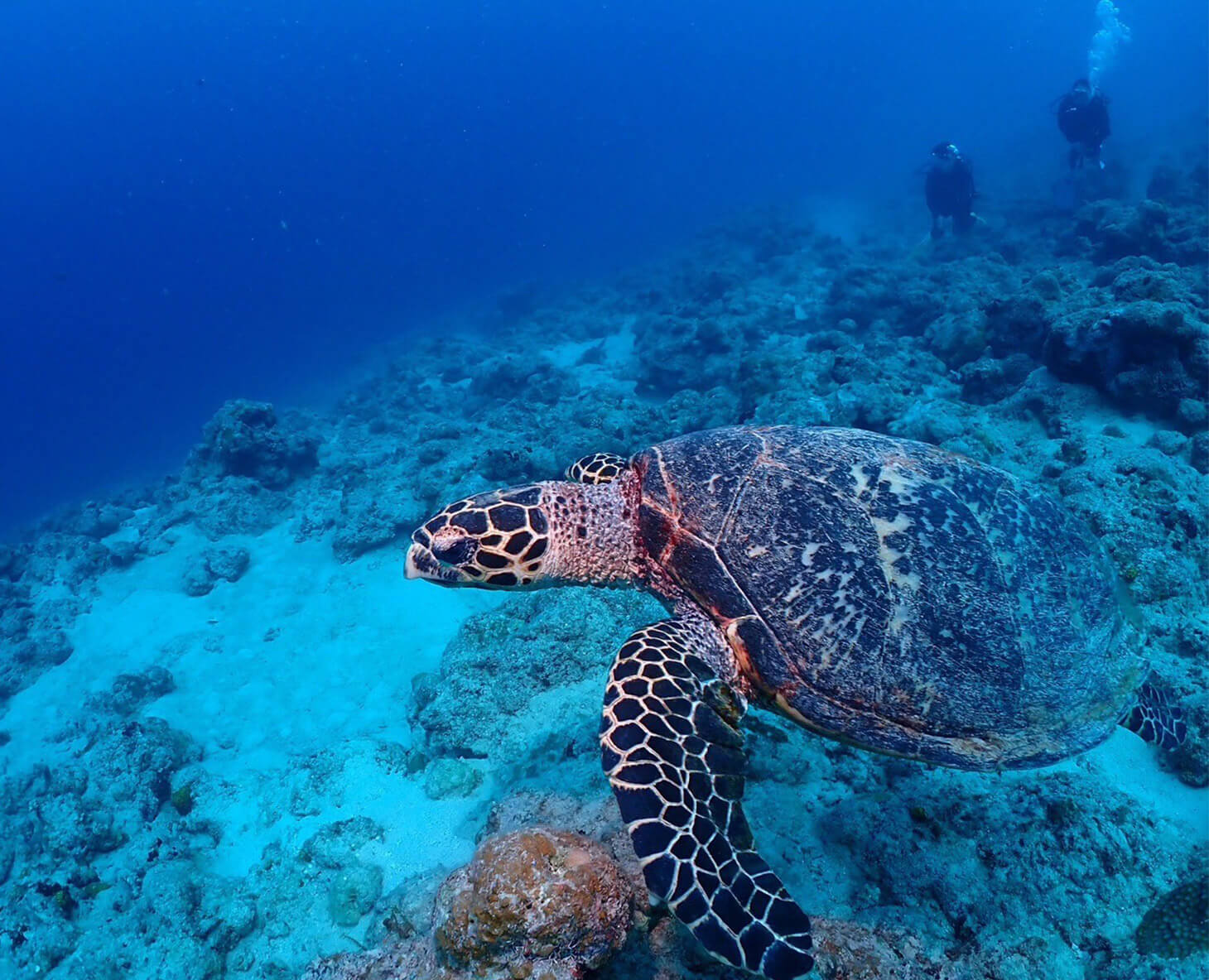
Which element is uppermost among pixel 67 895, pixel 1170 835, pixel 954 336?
pixel 954 336

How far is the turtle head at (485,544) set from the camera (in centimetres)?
302

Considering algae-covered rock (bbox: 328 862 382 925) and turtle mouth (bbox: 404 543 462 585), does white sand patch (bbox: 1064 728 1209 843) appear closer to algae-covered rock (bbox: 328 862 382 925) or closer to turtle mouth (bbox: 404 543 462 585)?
turtle mouth (bbox: 404 543 462 585)

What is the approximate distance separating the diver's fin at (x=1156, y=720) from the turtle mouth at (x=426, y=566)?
3.36 meters

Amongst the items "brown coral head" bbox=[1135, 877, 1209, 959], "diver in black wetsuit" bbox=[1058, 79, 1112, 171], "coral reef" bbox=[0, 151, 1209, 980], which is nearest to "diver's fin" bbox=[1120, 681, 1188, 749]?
"coral reef" bbox=[0, 151, 1209, 980]

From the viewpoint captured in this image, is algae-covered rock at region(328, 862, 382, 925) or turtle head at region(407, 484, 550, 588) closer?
turtle head at region(407, 484, 550, 588)

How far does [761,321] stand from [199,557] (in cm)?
1098

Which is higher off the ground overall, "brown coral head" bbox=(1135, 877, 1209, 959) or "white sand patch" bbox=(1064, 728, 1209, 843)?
"brown coral head" bbox=(1135, 877, 1209, 959)

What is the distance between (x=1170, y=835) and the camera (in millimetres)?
2852

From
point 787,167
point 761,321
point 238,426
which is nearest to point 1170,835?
point 761,321

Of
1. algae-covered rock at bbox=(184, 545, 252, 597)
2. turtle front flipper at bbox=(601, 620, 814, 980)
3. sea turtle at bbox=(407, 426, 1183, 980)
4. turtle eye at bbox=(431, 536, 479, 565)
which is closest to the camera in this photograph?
turtle front flipper at bbox=(601, 620, 814, 980)

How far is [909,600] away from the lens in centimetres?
258

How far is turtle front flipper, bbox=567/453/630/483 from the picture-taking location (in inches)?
149

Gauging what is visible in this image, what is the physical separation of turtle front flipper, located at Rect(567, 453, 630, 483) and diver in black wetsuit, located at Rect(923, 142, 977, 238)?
1417 cm

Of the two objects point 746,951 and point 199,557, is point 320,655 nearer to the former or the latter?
point 199,557
